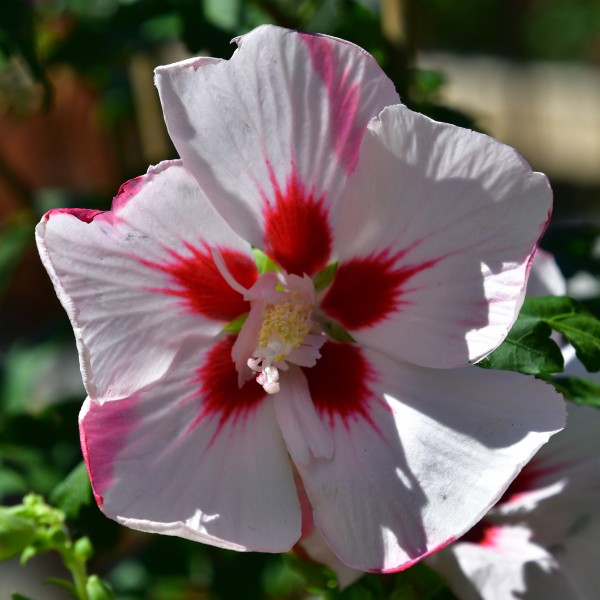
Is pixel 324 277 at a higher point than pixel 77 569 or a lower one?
higher

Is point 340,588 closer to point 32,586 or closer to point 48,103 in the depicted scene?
point 48,103

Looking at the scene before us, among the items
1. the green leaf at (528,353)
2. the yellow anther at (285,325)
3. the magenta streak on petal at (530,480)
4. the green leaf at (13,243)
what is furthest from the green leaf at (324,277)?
the green leaf at (13,243)

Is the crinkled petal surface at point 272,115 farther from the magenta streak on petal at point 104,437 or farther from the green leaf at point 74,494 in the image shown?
the green leaf at point 74,494

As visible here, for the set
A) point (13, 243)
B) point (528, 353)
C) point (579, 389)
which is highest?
point (528, 353)

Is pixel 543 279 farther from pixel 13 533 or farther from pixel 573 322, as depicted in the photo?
pixel 13 533

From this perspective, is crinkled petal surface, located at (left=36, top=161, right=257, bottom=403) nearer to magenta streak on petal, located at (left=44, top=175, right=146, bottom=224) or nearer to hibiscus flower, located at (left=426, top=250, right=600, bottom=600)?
magenta streak on petal, located at (left=44, top=175, right=146, bottom=224)

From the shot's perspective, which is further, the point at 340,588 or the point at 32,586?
the point at 32,586

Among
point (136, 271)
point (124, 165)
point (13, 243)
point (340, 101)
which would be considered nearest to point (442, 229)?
point (340, 101)

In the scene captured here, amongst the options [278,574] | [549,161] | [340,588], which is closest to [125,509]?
[340,588]
